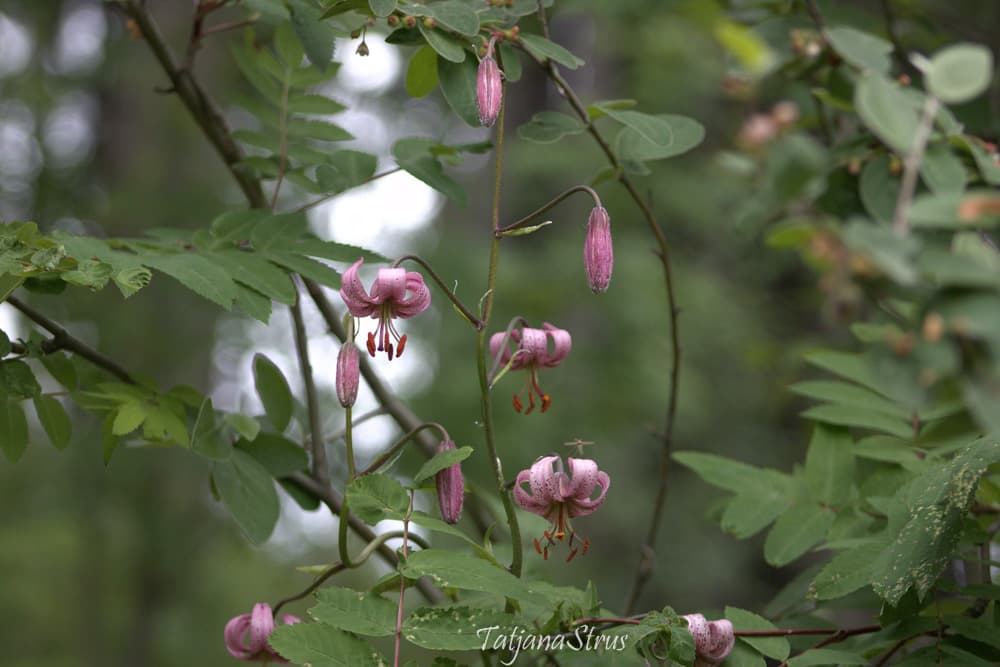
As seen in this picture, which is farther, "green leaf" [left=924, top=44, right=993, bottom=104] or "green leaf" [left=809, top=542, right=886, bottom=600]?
"green leaf" [left=809, top=542, right=886, bottom=600]

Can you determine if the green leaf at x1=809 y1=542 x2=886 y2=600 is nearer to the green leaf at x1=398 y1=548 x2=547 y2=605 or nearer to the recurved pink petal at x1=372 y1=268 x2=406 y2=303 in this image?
the green leaf at x1=398 y1=548 x2=547 y2=605

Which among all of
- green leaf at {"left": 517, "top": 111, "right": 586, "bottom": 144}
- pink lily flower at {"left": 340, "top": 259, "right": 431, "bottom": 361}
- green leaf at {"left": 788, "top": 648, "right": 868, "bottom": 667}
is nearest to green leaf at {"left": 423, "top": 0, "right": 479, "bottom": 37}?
green leaf at {"left": 517, "top": 111, "right": 586, "bottom": 144}

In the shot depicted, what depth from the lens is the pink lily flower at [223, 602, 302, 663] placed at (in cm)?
152

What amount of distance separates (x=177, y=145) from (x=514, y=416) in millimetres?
2833

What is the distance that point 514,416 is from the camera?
595 cm

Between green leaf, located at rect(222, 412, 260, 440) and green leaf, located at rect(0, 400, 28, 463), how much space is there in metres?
0.35

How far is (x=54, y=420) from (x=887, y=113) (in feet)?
4.98

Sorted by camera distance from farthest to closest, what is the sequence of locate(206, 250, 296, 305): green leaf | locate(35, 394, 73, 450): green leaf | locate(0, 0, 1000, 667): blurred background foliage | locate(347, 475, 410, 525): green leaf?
locate(0, 0, 1000, 667): blurred background foliage, locate(35, 394, 73, 450): green leaf, locate(206, 250, 296, 305): green leaf, locate(347, 475, 410, 525): green leaf

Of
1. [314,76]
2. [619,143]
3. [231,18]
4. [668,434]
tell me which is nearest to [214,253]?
[314,76]

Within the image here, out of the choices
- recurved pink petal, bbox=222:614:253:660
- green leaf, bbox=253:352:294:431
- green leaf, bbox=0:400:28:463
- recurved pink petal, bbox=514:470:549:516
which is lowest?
recurved pink petal, bbox=222:614:253:660

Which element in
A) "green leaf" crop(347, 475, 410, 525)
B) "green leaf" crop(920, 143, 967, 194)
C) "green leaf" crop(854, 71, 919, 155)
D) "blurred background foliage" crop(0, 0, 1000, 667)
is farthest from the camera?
"blurred background foliage" crop(0, 0, 1000, 667)

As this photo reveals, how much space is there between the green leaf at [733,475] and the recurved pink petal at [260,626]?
0.82 meters

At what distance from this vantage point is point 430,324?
27.7ft

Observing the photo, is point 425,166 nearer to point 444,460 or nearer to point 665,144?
point 665,144
